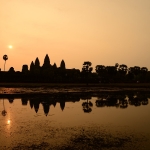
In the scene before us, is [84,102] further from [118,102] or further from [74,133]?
[74,133]

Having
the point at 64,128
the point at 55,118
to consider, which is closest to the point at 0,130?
the point at 64,128

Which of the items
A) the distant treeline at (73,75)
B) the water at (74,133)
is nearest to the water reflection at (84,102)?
the water at (74,133)

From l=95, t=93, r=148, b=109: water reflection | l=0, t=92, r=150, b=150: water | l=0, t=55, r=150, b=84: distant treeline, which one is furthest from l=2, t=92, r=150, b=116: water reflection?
l=0, t=55, r=150, b=84: distant treeline

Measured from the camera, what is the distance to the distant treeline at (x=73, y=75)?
84312 millimetres

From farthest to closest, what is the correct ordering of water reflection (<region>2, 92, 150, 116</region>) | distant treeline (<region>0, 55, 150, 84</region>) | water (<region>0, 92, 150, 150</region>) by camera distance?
distant treeline (<region>0, 55, 150, 84</region>)
water reflection (<region>2, 92, 150, 116</region>)
water (<region>0, 92, 150, 150</region>)

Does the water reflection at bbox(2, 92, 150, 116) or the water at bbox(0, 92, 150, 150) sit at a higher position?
the water reflection at bbox(2, 92, 150, 116)

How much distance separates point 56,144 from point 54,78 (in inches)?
3049

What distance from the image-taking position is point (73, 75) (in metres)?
96.9

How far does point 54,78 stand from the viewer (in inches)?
3455

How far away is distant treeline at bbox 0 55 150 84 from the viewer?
3319 inches

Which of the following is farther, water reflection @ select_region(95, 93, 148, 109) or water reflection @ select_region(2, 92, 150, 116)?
Answer: water reflection @ select_region(95, 93, 148, 109)

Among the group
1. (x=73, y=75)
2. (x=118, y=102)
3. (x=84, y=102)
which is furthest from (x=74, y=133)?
(x=73, y=75)

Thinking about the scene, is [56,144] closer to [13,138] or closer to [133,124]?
[13,138]

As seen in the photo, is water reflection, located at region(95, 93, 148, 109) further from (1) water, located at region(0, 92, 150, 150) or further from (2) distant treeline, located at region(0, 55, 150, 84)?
(2) distant treeline, located at region(0, 55, 150, 84)
